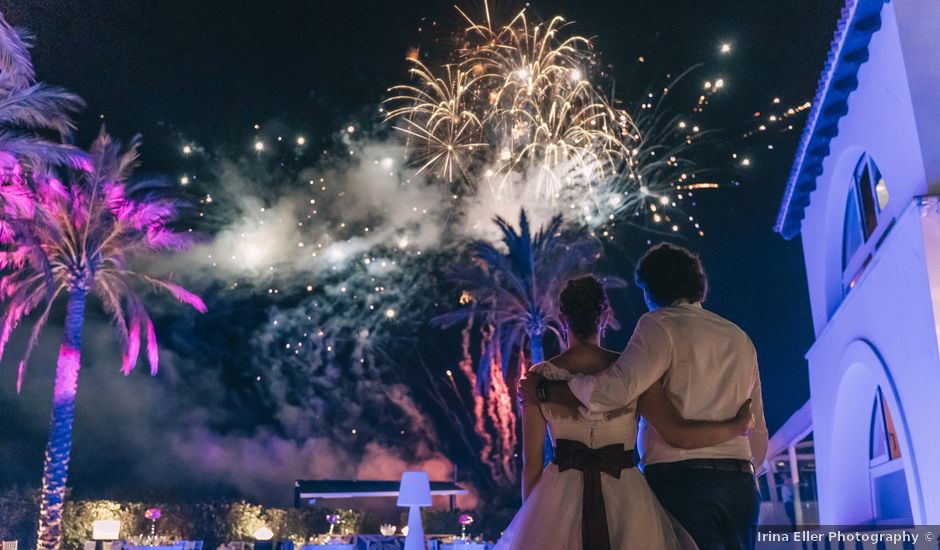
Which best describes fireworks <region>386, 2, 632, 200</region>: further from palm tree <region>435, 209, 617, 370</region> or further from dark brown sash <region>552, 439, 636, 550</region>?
dark brown sash <region>552, 439, 636, 550</region>

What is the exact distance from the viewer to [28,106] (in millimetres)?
16750

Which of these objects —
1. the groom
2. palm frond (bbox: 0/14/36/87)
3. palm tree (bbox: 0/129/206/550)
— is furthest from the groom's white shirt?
palm tree (bbox: 0/129/206/550)

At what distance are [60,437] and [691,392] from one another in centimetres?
2111

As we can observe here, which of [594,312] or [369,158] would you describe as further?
[369,158]

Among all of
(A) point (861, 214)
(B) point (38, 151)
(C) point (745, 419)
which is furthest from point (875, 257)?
(B) point (38, 151)

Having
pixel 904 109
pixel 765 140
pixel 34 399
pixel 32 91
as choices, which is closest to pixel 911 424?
pixel 904 109

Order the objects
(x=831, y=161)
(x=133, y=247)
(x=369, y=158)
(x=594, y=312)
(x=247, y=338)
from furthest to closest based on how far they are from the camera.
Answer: (x=247, y=338) < (x=369, y=158) < (x=133, y=247) < (x=831, y=161) < (x=594, y=312)

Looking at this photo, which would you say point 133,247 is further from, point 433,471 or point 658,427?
point 433,471

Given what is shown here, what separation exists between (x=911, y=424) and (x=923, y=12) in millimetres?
4886

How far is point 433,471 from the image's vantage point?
160ft

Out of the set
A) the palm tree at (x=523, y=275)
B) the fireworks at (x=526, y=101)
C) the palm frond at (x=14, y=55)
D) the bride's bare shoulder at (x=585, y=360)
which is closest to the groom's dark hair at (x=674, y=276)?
the bride's bare shoulder at (x=585, y=360)

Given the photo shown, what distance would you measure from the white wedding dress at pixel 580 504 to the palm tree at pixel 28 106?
15261 mm

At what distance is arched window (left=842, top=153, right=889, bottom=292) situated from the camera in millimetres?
12898

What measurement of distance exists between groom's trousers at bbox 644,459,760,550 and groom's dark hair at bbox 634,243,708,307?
0.73 metres
